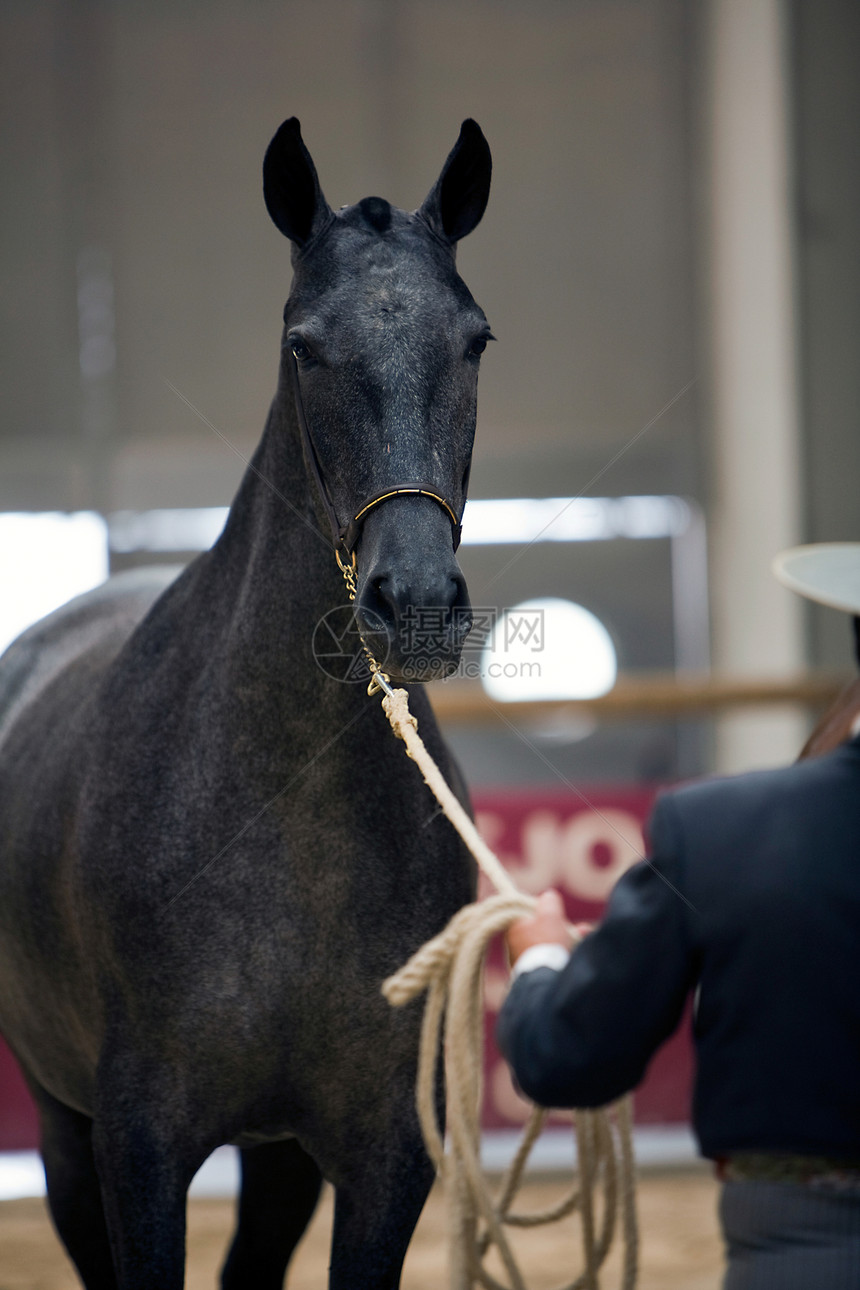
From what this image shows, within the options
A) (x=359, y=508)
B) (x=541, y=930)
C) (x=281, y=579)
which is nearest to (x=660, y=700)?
(x=281, y=579)

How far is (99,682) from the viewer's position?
1849mm

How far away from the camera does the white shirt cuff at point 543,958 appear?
1.05 metres

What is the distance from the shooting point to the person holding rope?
2.94ft

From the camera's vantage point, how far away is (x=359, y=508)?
133 cm

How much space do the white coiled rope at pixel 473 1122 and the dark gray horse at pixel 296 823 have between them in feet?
0.89

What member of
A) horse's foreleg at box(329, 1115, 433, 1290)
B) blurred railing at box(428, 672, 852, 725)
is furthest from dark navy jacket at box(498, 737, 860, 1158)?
blurred railing at box(428, 672, 852, 725)

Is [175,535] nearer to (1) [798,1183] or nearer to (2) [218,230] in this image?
(2) [218,230]

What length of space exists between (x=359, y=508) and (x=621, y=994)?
2.06ft

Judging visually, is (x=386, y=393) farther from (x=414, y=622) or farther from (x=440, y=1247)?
(x=440, y=1247)

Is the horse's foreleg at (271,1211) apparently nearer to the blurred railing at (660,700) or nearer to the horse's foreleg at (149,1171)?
the horse's foreleg at (149,1171)

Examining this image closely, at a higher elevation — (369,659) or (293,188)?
(293,188)

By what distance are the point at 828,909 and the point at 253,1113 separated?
2.78ft

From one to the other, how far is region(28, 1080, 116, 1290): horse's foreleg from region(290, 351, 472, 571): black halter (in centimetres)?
123

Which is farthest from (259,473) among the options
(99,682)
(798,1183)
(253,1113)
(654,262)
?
(654,262)
